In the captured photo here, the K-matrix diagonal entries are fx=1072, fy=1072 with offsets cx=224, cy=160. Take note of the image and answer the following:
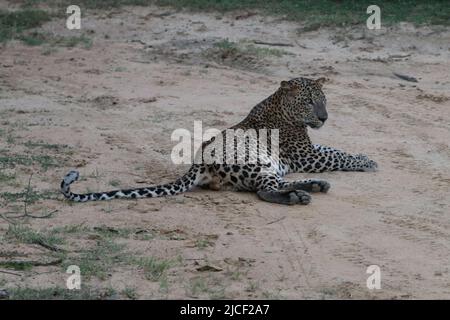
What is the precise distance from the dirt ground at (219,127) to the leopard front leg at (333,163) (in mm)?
133

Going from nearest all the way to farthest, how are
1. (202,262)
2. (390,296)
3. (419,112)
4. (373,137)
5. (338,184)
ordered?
(390,296)
(202,262)
(338,184)
(373,137)
(419,112)

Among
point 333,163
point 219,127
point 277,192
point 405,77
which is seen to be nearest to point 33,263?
point 277,192

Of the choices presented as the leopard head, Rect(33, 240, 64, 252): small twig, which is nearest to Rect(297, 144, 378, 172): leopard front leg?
the leopard head

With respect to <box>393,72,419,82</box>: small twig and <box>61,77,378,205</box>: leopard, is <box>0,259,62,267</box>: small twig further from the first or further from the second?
<box>393,72,419,82</box>: small twig

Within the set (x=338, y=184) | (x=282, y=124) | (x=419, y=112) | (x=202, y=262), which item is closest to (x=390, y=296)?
(x=202, y=262)

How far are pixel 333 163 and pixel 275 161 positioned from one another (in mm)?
707

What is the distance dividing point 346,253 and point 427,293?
100 centimetres

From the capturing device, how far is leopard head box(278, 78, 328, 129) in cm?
1117

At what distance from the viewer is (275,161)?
420 inches

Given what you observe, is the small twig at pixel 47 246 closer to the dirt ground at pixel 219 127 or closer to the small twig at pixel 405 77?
the dirt ground at pixel 219 127

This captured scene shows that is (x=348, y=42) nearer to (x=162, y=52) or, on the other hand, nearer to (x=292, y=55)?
(x=292, y=55)

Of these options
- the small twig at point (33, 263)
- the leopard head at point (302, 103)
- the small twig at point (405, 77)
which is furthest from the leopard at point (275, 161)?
the small twig at point (405, 77)

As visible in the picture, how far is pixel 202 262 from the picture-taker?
809 cm

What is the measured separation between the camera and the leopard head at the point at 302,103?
11.2 metres
